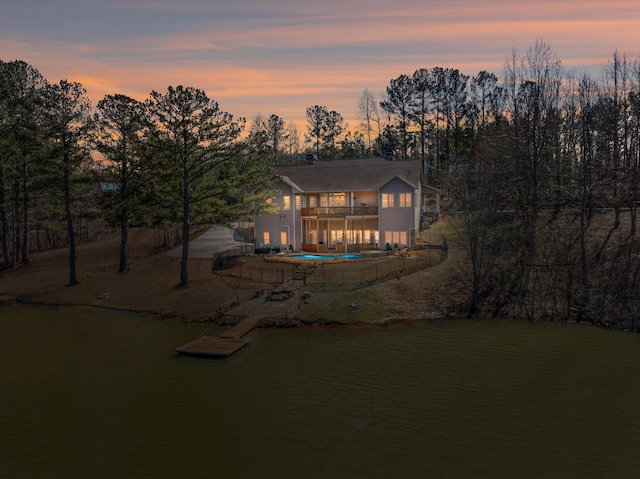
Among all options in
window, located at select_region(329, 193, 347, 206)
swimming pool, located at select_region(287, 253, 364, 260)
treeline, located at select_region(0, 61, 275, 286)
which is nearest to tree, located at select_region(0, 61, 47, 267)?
treeline, located at select_region(0, 61, 275, 286)

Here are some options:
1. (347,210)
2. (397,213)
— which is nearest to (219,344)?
(347,210)

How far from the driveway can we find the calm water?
1984cm

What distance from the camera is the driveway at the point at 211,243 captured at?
47.0 meters

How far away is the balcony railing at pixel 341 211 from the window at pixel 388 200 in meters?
0.95

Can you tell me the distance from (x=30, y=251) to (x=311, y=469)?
55230 mm

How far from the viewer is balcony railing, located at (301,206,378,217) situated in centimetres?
4728

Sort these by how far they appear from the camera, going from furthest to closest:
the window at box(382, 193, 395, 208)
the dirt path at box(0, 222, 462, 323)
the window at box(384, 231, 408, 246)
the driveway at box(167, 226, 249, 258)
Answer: the driveway at box(167, 226, 249, 258), the window at box(382, 193, 395, 208), the window at box(384, 231, 408, 246), the dirt path at box(0, 222, 462, 323)

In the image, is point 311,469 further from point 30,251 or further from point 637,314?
point 30,251

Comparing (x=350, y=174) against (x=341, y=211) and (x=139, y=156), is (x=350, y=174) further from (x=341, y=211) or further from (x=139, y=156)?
(x=139, y=156)

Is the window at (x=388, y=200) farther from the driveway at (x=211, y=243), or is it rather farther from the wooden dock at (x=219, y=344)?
the wooden dock at (x=219, y=344)

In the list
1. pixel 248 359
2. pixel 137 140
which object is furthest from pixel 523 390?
pixel 137 140

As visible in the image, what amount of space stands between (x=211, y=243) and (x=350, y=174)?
1696cm

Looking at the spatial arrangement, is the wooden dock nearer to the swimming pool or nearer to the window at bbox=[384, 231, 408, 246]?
the swimming pool

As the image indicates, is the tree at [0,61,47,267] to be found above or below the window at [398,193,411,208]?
above
